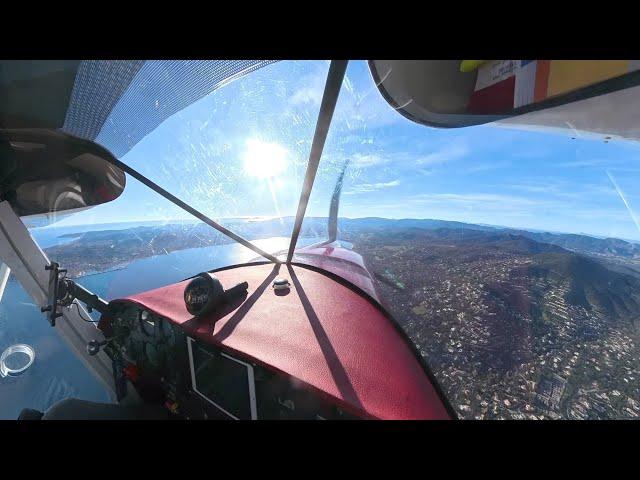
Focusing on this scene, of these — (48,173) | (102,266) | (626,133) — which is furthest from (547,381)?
(102,266)

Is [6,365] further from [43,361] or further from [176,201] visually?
Answer: [176,201]

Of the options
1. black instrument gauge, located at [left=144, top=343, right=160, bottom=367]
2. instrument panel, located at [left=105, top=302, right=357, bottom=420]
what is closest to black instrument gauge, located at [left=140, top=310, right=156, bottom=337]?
instrument panel, located at [left=105, top=302, right=357, bottom=420]

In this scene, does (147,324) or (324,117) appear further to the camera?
(147,324)

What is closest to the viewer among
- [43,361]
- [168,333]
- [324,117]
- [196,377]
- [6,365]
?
[324,117]

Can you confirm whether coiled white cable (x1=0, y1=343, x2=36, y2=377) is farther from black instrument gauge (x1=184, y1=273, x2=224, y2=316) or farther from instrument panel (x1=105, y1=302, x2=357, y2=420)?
black instrument gauge (x1=184, y1=273, x2=224, y2=316)

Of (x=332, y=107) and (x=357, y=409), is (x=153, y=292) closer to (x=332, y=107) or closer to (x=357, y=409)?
(x=357, y=409)

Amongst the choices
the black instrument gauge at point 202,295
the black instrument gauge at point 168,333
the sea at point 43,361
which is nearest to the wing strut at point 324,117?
the black instrument gauge at point 202,295

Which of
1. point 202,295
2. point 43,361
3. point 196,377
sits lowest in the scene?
point 43,361

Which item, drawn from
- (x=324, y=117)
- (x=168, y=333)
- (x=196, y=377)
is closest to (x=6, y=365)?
(x=168, y=333)
